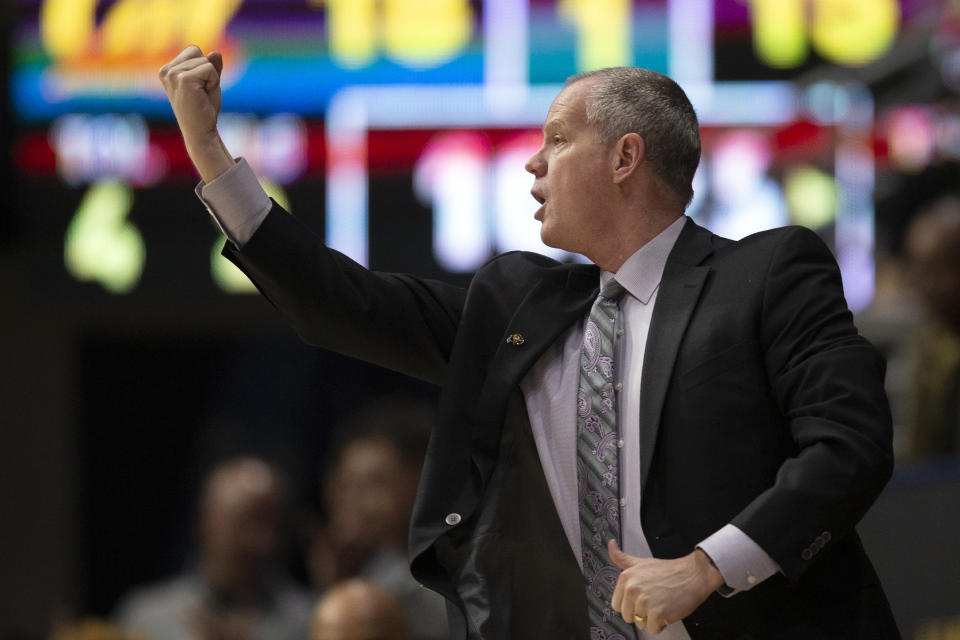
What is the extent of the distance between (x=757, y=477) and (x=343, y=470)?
3.49 m

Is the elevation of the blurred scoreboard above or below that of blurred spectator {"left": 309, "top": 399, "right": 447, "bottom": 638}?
above

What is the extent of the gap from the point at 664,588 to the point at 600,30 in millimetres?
4566

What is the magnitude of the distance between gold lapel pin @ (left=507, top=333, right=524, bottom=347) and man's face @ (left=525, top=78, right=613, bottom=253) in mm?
165

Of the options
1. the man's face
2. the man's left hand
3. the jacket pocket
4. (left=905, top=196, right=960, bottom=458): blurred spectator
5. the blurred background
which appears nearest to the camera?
the man's left hand

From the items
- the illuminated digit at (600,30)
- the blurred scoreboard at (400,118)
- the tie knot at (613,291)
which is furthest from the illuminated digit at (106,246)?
the tie knot at (613,291)

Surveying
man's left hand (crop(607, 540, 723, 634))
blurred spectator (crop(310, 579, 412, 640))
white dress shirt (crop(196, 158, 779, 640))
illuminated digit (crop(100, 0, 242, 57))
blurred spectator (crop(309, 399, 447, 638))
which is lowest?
→ blurred spectator (crop(309, 399, 447, 638))

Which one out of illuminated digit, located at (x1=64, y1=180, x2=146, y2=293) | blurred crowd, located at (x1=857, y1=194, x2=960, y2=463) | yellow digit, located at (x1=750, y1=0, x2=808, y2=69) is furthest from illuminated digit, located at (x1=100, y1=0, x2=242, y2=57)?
blurred crowd, located at (x1=857, y1=194, x2=960, y2=463)

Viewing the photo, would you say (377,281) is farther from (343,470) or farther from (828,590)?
(343,470)

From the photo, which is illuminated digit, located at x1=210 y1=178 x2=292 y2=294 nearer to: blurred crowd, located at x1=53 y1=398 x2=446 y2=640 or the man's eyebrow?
blurred crowd, located at x1=53 y1=398 x2=446 y2=640

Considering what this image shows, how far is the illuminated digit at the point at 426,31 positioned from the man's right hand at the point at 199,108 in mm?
4033

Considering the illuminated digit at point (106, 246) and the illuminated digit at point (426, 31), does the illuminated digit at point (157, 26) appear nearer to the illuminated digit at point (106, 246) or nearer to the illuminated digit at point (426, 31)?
the illuminated digit at point (106, 246)

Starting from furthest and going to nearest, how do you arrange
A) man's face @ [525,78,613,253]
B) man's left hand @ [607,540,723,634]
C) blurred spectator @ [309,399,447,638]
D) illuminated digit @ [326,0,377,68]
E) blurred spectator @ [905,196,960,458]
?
illuminated digit @ [326,0,377,68] → blurred spectator @ [309,399,447,638] → blurred spectator @ [905,196,960,458] → man's face @ [525,78,613,253] → man's left hand @ [607,540,723,634]

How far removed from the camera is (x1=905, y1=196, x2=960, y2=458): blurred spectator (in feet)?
15.9

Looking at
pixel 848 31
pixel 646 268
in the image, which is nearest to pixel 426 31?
pixel 848 31
